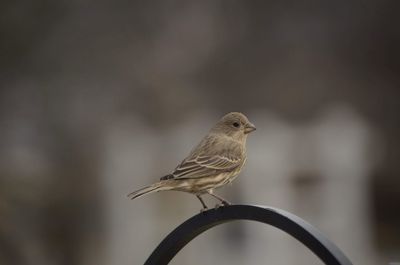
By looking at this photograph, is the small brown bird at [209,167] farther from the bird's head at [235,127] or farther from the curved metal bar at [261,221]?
the curved metal bar at [261,221]

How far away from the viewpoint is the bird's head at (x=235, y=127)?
2.72m

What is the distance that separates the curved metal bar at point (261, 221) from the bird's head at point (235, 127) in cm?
76

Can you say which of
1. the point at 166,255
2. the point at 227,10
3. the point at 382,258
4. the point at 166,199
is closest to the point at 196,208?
the point at 166,199

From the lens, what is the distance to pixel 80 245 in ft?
15.9

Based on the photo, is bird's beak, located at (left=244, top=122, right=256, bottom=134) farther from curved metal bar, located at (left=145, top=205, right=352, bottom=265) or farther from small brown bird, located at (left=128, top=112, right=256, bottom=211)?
curved metal bar, located at (left=145, top=205, right=352, bottom=265)

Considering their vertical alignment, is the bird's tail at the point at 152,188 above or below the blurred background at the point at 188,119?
below

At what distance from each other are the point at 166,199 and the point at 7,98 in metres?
1.12

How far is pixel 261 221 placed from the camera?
180cm

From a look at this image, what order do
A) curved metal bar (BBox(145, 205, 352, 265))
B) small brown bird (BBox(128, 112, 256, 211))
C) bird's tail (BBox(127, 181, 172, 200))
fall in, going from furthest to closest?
1. small brown bird (BBox(128, 112, 256, 211))
2. bird's tail (BBox(127, 181, 172, 200))
3. curved metal bar (BBox(145, 205, 352, 265))

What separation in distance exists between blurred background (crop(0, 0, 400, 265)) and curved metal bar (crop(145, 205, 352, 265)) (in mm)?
2427

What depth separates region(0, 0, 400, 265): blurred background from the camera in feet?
15.8

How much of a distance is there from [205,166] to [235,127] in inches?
13.3

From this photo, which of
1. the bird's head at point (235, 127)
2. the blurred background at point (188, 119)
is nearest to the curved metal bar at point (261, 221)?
the bird's head at point (235, 127)

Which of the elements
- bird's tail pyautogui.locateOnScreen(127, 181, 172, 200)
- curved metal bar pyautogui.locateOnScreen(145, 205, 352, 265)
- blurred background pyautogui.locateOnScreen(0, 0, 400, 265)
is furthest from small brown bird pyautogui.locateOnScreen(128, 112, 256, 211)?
blurred background pyautogui.locateOnScreen(0, 0, 400, 265)
